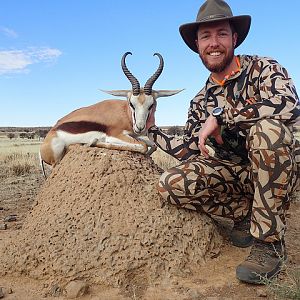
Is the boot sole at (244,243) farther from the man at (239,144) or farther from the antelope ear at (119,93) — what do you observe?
the antelope ear at (119,93)

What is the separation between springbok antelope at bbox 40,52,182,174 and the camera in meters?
5.73

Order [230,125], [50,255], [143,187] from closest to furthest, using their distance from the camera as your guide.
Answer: [230,125]
[50,255]
[143,187]

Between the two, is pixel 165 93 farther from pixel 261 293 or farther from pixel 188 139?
pixel 261 293

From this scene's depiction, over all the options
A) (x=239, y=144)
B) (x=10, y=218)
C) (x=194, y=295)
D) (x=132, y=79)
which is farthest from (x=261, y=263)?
(x=10, y=218)

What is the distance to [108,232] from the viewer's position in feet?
12.3

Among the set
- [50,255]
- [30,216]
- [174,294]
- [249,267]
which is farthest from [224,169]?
[30,216]

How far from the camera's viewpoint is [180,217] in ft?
13.0

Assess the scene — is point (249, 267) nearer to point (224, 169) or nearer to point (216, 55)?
point (224, 169)

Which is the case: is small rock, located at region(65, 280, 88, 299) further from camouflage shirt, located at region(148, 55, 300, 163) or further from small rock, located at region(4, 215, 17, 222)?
small rock, located at region(4, 215, 17, 222)

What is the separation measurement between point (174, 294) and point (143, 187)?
1.15m

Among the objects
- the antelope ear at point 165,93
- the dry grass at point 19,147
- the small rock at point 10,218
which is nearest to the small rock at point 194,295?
the small rock at point 10,218

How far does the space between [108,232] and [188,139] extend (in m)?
1.27

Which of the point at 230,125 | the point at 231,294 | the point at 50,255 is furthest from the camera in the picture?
the point at 50,255

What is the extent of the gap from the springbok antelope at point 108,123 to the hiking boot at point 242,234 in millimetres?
1718
